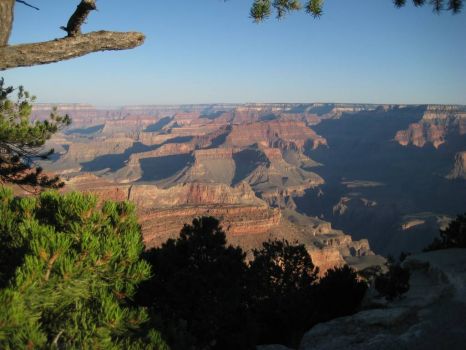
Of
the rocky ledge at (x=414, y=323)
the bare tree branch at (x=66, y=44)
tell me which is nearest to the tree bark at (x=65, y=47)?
the bare tree branch at (x=66, y=44)

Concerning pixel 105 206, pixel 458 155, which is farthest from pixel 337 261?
pixel 458 155

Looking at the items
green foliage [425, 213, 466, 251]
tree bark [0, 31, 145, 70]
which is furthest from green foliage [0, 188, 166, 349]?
green foliage [425, 213, 466, 251]

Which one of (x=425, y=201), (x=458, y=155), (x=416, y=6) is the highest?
(x=416, y=6)

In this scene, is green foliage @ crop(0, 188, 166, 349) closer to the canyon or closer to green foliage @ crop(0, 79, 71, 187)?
green foliage @ crop(0, 79, 71, 187)

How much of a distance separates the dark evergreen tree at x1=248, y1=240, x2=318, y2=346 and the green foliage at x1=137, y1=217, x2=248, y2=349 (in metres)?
3.09

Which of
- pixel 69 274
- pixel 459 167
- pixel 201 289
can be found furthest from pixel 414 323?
pixel 459 167

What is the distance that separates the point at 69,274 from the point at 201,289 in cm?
757

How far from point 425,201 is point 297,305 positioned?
125073 millimetres

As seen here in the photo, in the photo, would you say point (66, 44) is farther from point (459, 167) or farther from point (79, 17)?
point (459, 167)

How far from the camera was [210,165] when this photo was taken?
536 ft

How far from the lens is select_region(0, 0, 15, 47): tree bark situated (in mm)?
4059

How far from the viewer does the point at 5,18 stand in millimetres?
4098

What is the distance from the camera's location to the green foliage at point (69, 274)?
3.96 m

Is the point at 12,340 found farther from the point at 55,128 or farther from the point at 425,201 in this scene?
the point at 425,201
